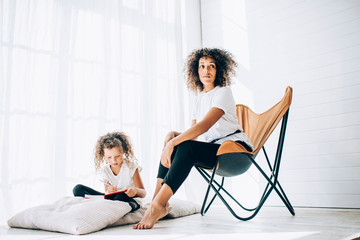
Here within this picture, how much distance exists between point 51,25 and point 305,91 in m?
2.23

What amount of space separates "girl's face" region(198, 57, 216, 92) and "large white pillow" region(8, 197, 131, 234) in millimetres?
970

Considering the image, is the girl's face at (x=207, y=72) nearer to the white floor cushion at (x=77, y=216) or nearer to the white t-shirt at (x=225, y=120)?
the white t-shirt at (x=225, y=120)

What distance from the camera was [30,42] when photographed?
7.75 feet

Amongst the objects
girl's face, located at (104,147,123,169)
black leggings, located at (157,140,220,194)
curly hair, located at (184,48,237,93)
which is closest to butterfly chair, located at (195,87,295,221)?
black leggings, located at (157,140,220,194)

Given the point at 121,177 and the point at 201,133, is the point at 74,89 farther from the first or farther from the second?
the point at 201,133

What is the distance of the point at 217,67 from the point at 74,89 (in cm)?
117

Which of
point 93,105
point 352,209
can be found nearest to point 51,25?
point 93,105

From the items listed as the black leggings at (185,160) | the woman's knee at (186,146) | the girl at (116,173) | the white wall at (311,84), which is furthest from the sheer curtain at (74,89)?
the woman's knee at (186,146)

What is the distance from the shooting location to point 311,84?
2.81 meters

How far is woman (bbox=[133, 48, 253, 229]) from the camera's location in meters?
1.56

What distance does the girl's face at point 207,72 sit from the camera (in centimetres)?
218

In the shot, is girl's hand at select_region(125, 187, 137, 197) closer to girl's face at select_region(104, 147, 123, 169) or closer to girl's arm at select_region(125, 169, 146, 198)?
girl's arm at select_region(125, 169, 146, 198)

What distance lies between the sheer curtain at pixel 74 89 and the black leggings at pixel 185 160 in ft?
3.36

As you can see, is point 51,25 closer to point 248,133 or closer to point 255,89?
point 248,133
